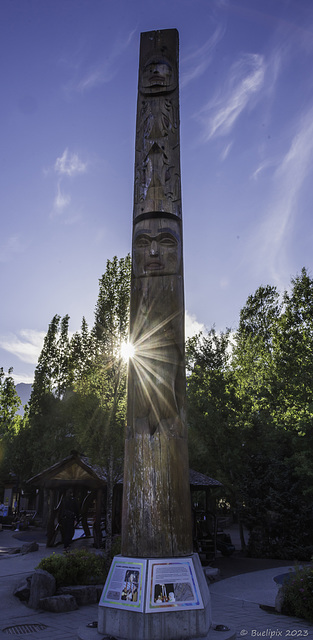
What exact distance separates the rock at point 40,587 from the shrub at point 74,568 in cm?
50

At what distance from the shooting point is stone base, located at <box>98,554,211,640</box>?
486 centimetres

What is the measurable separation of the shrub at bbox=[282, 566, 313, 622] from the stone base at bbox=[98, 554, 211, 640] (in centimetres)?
385

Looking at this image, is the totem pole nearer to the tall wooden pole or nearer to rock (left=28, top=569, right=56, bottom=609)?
the tall wooden pole

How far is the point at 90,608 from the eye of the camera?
29.7ft

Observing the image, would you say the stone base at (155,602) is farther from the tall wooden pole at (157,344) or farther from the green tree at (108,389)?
the green tree at (108,389)

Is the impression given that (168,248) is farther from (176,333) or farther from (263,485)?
(263,485)

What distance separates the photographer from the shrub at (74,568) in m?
9.77

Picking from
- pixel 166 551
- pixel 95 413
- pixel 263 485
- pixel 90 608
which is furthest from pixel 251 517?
pixel 166 551

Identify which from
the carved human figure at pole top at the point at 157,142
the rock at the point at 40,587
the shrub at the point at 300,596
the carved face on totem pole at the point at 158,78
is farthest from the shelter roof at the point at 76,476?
the carved face on totem pole at the point at 158,78

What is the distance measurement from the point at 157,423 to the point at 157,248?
266cm

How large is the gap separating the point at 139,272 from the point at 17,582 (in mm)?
8975

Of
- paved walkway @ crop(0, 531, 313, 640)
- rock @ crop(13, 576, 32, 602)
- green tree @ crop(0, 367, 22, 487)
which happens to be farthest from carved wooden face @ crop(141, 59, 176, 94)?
green tree @ crop(0, 367, 22, 487)

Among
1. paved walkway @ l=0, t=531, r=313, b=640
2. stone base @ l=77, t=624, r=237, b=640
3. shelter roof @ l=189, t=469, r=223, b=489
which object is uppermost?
shelter roof @ l=189, t=469, r=223, b=489

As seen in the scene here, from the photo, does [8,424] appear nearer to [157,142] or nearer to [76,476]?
[76,476]
